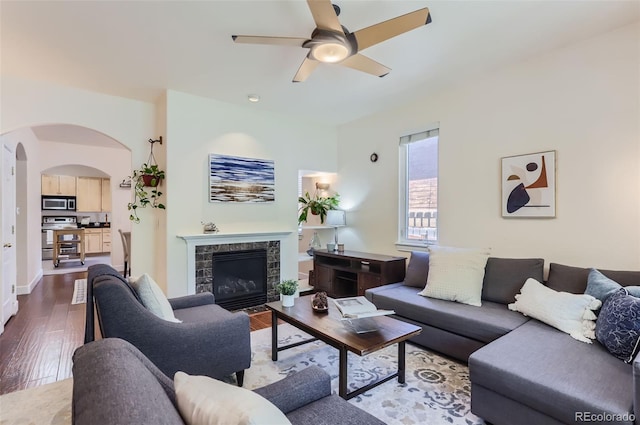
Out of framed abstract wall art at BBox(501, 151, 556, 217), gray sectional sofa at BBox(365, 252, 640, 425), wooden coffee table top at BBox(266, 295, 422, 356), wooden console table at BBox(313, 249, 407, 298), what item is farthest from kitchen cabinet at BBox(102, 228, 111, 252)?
framed abstract wall art at BBox(501, 151, 556, 217)

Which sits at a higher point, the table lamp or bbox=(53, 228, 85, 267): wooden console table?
the table lamp

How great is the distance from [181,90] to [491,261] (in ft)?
13.0

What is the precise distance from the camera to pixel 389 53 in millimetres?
2914

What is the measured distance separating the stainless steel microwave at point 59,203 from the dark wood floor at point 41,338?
4.67 metres

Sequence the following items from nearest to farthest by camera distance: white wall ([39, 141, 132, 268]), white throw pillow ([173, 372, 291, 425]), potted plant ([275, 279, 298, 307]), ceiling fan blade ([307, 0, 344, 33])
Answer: white throw pillow ([173, 372, 291, 425])
ceiling fan blade ([307, 0, 344, 33])
potted plant ([275, 279, 298, 307])
white wall ([39, 141, 132, 268])

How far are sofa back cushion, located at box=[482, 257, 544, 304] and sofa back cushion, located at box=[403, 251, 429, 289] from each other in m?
0.62

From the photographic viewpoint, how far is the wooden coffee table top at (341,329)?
2.12 meters

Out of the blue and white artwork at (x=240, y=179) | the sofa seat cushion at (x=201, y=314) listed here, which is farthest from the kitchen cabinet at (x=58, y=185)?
the sofa seat cushion at (x=201, y=314)

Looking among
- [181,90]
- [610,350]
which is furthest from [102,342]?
[181,90]

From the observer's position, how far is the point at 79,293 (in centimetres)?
506

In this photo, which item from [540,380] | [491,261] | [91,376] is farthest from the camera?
[491,261]

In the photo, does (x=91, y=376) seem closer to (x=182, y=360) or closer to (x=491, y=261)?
(x=182, y=360)

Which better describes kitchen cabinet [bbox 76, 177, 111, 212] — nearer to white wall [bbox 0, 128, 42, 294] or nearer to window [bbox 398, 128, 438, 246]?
white wall [bbox 0, 128, 42, 294]

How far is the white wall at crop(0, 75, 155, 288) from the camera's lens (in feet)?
11.0
